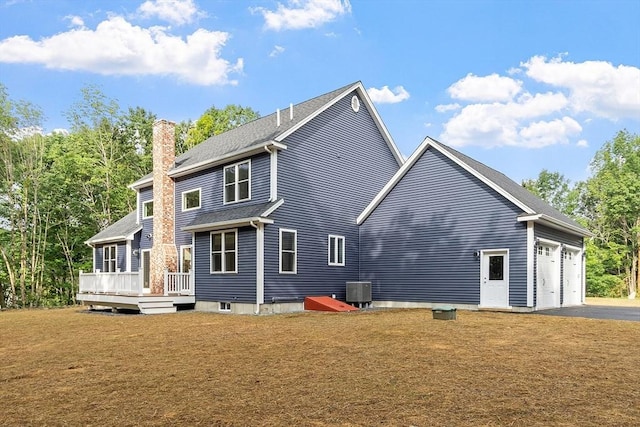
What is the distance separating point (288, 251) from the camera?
17859 mm

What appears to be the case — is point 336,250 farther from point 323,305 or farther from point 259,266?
point 259,266

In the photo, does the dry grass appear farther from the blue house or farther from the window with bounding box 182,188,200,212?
the window with bounding box 182,188,200,212

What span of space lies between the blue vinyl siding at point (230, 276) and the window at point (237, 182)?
1595 mm

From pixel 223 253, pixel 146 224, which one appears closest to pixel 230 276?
pixel 223 253

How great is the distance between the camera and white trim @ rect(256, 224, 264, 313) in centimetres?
1669

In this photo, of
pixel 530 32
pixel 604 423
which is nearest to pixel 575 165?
pixel 530 32

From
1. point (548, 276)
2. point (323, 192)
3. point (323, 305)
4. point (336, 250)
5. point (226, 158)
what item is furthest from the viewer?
point (336, 250)

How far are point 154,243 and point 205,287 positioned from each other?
3.60 metres

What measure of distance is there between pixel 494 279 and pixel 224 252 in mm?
9893

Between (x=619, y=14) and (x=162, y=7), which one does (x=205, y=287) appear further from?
(x=619, y=14)

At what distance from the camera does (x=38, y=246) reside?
28.9 m

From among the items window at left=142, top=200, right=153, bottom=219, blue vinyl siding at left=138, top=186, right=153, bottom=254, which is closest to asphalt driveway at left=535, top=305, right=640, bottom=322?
blue vinyl siding at left=138, top=186, right=153, bottom=254

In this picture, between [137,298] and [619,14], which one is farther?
[619,14]

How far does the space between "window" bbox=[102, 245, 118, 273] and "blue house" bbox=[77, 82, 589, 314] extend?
3.49 m
